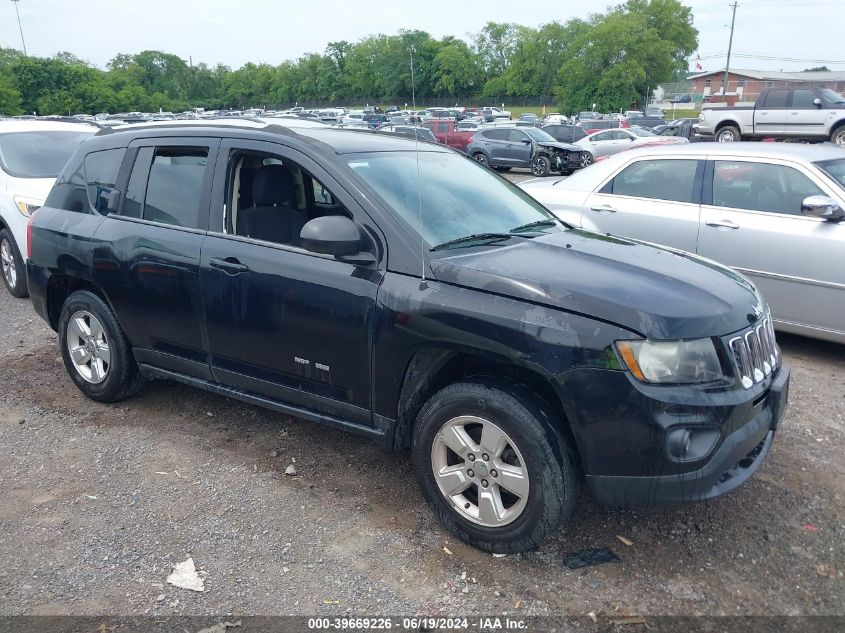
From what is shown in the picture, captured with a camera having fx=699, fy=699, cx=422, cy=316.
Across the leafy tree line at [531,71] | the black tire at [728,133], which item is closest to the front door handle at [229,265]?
the black tire at [728,133]

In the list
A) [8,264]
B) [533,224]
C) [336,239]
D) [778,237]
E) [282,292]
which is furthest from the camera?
[8,264]

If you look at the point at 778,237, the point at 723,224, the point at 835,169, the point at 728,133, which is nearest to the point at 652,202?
the point at 723,224

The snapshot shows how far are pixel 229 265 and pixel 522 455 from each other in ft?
6.26

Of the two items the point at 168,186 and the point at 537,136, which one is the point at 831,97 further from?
the point at 168,186

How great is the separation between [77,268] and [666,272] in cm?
365

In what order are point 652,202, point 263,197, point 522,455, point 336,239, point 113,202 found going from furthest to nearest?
point 652,202
point 113,202
point 263,197
point 336,239
point 522,455

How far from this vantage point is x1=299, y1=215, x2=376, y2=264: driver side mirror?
327 centimetres

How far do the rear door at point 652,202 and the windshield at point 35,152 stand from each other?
6.03m

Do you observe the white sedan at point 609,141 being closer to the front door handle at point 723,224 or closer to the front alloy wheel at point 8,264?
the front door handle at point 723,224

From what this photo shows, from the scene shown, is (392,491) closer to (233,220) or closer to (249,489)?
(249,489)

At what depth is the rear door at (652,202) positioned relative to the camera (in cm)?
612

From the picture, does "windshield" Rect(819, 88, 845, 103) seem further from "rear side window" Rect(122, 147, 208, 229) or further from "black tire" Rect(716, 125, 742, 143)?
"rear side window" Rect(122, 147, 208, 229)

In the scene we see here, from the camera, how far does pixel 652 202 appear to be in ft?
20.9

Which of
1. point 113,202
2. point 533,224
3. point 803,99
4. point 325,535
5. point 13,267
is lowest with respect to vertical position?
point 325,535
